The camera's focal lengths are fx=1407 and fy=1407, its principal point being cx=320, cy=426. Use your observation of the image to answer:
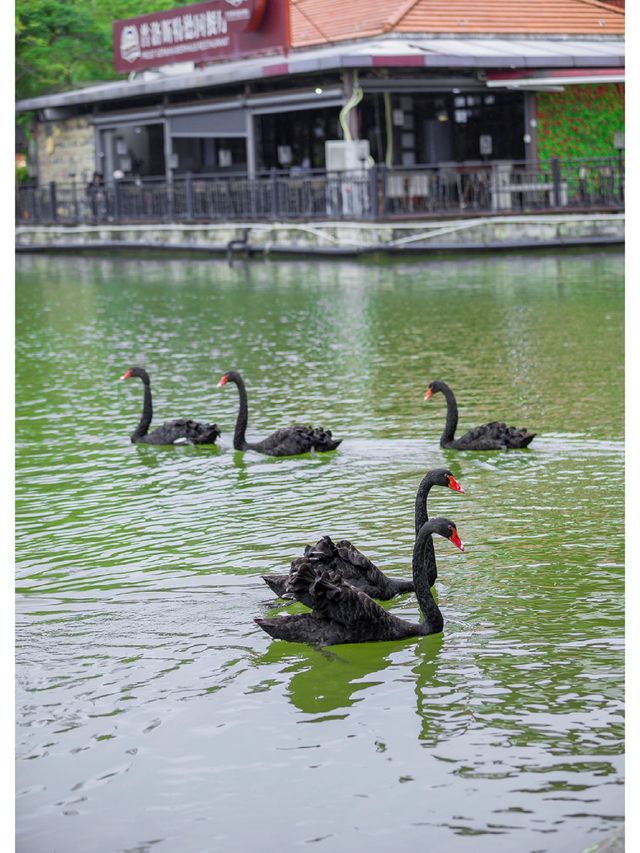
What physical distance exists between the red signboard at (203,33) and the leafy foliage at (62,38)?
370 cm

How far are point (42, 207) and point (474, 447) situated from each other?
32.2 metres

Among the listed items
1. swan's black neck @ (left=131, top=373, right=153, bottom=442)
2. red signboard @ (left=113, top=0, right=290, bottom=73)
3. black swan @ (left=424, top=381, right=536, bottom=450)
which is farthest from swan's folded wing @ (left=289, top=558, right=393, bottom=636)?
red signboard @ (left=113, top=0, right=290, bottom=73)

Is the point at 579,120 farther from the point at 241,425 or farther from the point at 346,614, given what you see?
the point at 346,614

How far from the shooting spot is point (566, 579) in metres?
7.47

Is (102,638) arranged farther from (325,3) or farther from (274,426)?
(325,3)

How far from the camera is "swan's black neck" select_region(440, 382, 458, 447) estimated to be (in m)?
10.6

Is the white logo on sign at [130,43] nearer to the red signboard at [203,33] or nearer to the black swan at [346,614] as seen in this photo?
the red signboard at [203,33]

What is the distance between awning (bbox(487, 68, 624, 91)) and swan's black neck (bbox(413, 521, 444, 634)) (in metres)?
24.7

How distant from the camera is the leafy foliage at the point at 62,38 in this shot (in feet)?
143

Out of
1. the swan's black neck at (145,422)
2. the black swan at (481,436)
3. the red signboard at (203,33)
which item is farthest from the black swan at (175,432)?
the red signboard at (203,33)

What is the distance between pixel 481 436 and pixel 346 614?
451 centimetres

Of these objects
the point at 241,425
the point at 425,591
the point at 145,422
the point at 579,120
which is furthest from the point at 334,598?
the point at 579,120

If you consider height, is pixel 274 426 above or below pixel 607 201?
below

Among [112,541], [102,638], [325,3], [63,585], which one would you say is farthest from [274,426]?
[325,3]
